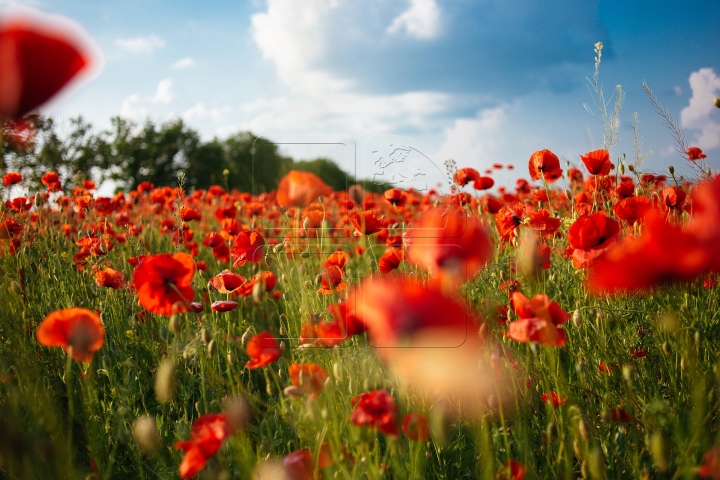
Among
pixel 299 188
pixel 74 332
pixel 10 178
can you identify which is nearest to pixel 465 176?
pixel 299 188

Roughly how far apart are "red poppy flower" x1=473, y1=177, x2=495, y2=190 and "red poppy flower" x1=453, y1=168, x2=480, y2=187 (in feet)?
0.09

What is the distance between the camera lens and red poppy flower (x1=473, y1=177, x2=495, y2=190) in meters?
3.15

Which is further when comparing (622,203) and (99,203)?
(99,203)

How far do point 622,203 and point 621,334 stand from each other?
65 centimetres

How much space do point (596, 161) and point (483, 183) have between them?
1115 millimetres

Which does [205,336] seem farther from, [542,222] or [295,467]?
[542,222]

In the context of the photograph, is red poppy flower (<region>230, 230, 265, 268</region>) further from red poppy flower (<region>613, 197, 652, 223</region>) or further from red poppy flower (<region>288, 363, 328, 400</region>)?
red poppy flower (<region>613, 197, 652, 223</region>)

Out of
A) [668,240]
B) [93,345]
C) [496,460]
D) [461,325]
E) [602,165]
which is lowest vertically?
[496,460]

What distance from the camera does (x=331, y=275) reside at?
5.76ft

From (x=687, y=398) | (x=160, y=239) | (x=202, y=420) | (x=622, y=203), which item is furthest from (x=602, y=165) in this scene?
(x=160, y=239)

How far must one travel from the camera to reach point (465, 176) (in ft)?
10.3

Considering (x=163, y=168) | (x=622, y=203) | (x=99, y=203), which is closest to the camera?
(x=622, y=203)

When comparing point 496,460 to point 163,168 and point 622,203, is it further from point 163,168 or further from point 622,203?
point 163,168

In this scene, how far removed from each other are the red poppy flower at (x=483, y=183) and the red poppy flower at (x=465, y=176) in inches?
1.1
